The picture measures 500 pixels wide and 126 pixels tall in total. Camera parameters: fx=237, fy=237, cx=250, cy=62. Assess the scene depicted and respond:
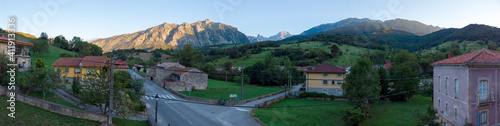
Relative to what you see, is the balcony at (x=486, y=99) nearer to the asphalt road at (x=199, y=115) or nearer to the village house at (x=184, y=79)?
the asphalt road at (x=199, y=115)

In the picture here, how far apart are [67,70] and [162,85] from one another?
15236 mm

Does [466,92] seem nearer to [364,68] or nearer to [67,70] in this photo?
[364,68]

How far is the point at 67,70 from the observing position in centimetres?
3272

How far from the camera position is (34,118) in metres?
14.3

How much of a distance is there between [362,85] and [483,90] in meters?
12.9

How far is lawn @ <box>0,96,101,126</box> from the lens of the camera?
13.3 meters

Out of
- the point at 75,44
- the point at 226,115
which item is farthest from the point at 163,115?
the point at 75,44

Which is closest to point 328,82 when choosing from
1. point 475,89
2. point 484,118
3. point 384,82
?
point 384,82

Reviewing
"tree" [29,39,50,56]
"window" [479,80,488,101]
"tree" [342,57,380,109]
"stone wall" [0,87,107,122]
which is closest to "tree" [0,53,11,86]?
"stone wall" [0,87,107,122]

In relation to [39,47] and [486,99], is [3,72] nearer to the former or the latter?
[486,99]

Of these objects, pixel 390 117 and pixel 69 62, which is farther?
pixel 69 62

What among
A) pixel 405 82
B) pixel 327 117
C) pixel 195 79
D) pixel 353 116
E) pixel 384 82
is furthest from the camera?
pixel 195 79

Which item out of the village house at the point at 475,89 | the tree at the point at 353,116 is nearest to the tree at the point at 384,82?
the tree at the point at 353,116

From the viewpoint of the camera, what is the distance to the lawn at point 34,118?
1328cm
